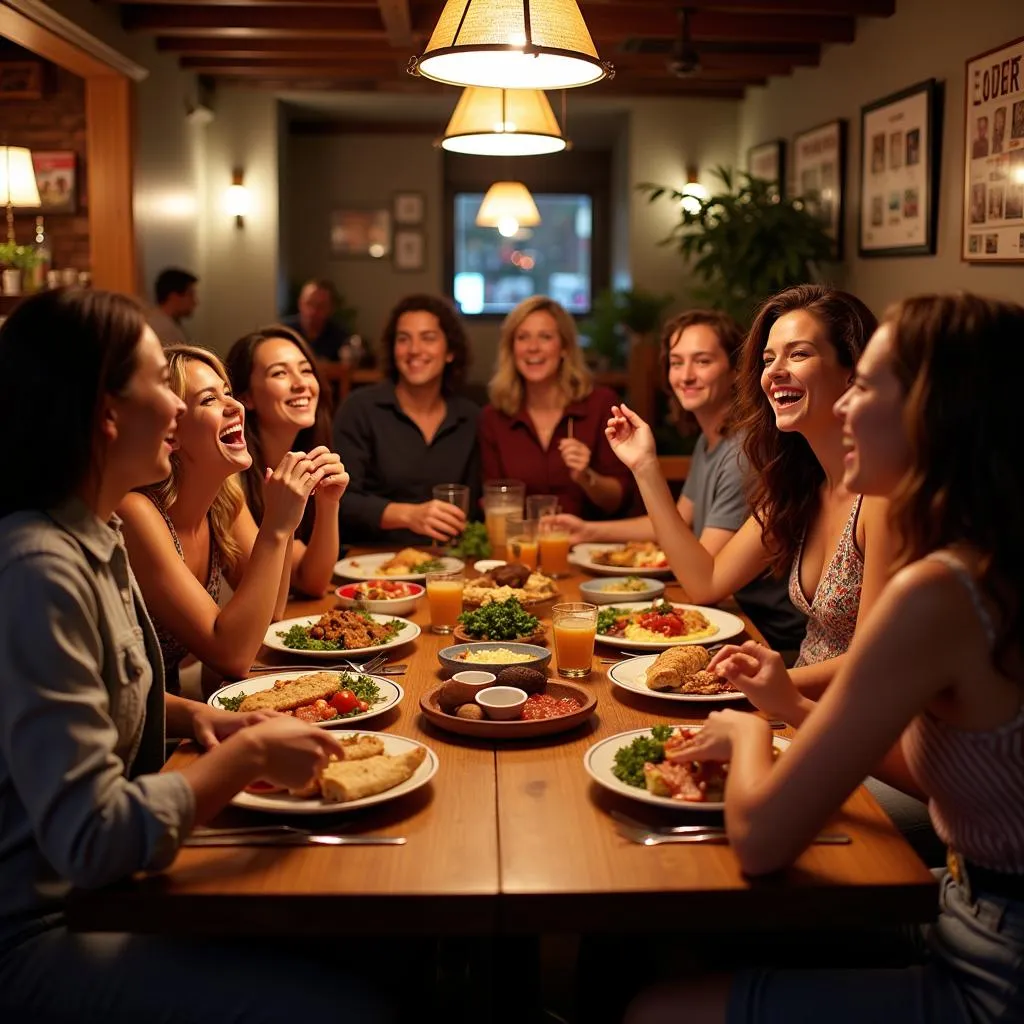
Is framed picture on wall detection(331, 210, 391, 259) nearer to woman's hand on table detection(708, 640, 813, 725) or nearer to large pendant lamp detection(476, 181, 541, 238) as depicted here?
large pendant lamp detection(476, 181, 541, 238)

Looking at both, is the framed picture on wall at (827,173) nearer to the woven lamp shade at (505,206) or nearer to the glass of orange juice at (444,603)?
the woven lamp shade at (505,206)

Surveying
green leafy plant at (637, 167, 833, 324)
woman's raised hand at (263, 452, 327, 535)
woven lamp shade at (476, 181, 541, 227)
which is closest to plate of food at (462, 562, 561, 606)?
woman's raised hand at (263, 452, 327, 535)

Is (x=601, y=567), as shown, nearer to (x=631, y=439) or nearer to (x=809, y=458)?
(x=631, y=439)

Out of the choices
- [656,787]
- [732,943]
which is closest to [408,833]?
[656,787]

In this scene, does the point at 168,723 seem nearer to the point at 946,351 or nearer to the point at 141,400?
the point at 141,400

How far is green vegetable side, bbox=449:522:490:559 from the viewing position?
11.0 feet

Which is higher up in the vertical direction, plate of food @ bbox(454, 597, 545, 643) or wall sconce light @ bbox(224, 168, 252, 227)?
wall sconce light @ bbox(224, 168, 252, 227)

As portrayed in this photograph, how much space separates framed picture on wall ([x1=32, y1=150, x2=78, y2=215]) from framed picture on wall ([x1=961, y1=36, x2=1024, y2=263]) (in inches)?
200

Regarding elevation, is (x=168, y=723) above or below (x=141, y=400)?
below

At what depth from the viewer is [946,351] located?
1352 millimetres

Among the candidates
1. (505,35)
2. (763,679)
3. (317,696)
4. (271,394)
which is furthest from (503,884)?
(271,394)

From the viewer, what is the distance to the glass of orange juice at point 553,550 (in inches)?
121

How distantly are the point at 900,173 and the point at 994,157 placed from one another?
108 cm

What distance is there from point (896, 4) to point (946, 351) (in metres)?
5.29
